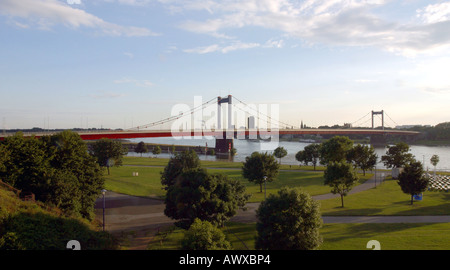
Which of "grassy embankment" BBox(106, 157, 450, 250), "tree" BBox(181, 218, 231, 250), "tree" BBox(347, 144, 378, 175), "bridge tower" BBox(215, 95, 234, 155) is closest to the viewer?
"tree" BBox(181, 218, 231, 250)

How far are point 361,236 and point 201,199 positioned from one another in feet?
28.3

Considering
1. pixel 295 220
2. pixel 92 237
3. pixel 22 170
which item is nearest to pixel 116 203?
pixel 22 170

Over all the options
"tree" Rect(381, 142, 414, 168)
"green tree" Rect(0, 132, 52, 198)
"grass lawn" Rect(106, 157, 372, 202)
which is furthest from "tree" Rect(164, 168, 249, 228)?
"tree" Rect(381, 142, 414, 168)

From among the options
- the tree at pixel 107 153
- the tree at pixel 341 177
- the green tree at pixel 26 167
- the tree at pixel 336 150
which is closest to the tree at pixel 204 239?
the green tree at pixel 26 167

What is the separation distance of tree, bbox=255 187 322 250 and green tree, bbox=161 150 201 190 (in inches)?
420

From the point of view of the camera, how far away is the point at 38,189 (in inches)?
639

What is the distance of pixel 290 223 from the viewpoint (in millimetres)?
11094

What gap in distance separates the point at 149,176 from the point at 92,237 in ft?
74.7

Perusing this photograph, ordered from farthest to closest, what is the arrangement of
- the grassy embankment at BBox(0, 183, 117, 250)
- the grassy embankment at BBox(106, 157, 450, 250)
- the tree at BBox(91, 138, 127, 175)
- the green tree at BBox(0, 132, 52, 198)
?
1. the tree at BBox(91, 138, 127, 175)
2. the green tree at BBox(0, 132, 52, 198)
3. the grassy embankment at BBox(106, 157, 450, 250)
4. the grassy embankment at BBox(0, 183, 117, 250)

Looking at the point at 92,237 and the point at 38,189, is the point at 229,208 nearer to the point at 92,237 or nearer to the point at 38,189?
the point at 92,237

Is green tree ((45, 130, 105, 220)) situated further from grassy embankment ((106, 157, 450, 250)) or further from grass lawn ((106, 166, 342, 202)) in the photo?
grass lawn ((106, 166, 342, 202))

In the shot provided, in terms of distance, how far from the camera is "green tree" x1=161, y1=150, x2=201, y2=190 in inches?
842

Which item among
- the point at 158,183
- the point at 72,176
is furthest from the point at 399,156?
the point at 72,176

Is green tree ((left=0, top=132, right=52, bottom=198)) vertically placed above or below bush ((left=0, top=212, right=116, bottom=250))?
above
